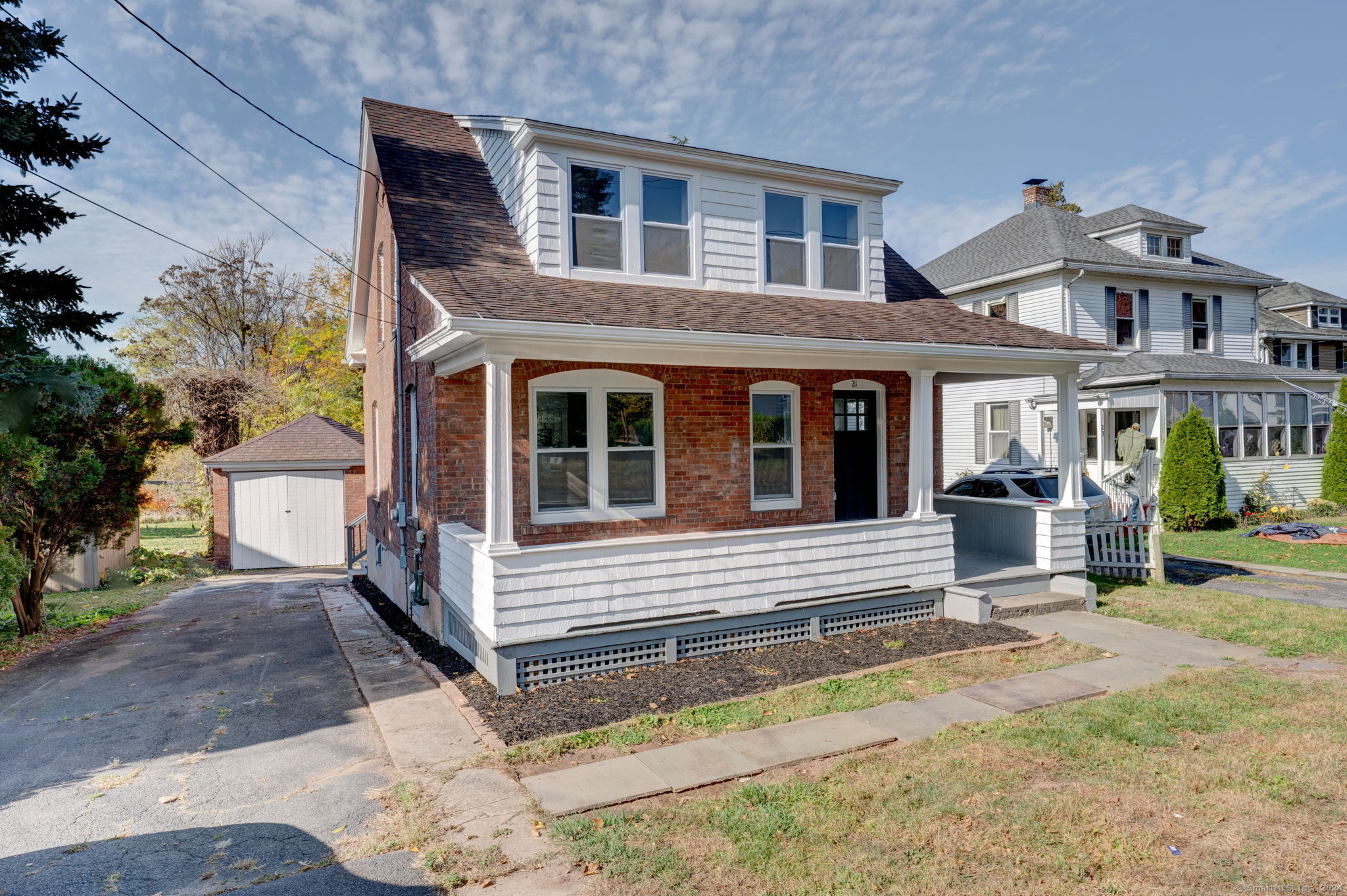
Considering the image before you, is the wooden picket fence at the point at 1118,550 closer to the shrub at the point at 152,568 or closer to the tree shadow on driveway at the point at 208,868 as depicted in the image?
the tree shadow on driveway at the point at 208,868

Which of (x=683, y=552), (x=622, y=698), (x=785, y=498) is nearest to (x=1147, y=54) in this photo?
(x=785, y=498)

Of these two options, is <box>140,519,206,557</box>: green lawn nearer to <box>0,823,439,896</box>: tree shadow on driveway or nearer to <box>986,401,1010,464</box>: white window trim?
<box>0,823,439,896</box>: tree shadow on driveway

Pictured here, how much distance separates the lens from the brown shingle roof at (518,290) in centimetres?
757

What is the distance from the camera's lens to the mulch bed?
20.7 feet

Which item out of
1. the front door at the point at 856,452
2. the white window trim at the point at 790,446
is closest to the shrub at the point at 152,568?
the white window trim at the point at 790,446

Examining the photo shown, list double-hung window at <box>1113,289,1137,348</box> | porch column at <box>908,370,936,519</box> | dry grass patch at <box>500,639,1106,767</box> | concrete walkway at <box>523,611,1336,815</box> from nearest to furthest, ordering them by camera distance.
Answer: concrete walkway at <box>523,611,1336,815</box> → dry grass patch at <box>500,639,1106,767</box> → porch column at <box>908,370,936,519</box> → double-hung window at <box>1113,289,1137,348</box>

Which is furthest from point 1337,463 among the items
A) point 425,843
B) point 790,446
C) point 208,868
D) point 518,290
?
point 208,868

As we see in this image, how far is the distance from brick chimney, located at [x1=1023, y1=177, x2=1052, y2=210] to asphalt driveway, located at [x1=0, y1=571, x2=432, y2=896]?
25.5 metres

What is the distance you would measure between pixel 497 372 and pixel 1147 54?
12156 millimetres

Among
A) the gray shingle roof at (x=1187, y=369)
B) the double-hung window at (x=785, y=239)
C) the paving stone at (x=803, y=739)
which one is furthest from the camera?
the gray shingle roof at (x=1187, y=369)

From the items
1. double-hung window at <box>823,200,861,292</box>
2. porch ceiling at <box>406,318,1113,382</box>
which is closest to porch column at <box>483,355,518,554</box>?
porch ceiling at <box>406,318,1113,382</box>

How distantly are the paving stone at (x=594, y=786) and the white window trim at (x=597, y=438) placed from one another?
3558 millimetres

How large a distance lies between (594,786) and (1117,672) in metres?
5.35

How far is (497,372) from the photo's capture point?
6.89m
